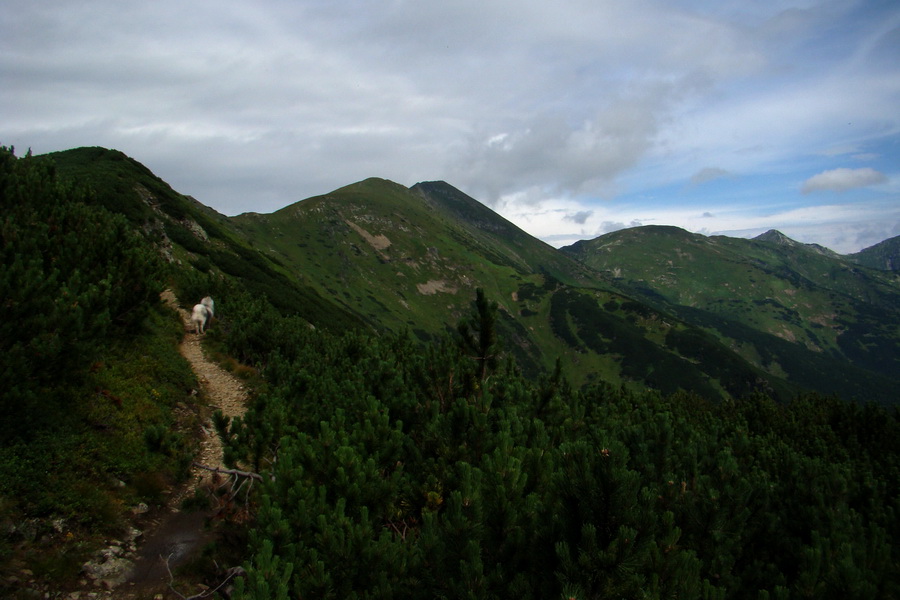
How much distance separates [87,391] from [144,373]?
3.33 meters

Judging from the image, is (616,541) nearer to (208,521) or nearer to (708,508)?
(708,508)

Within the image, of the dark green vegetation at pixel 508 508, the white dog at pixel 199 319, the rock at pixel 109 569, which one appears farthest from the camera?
the white dog at pixel 199 319

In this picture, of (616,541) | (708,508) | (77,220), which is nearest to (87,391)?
(77,220)

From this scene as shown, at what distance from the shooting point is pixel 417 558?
4.87 metres

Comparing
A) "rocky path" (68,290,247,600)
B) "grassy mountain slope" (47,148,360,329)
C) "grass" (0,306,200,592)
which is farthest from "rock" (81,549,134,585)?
"grassy mountain slope" (47,148,360,329)

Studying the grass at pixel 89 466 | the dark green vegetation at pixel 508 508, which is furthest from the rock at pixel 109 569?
the dark green vegetation at pixel 508 508

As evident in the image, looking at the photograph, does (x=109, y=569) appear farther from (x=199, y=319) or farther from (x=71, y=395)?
(x=199, y=319)

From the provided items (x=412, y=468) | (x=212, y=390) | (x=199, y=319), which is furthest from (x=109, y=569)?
(x=199, y=319)

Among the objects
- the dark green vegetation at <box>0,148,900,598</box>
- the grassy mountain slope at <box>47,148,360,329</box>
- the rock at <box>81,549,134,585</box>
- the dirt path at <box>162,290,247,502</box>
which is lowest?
the rock at <box>81,549,134,585</box>

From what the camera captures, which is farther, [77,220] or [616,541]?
[77,220]

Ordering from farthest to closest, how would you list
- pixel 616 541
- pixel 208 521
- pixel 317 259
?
1. pixel 317 259
2. pixel 208 521
3. pixel 616 541

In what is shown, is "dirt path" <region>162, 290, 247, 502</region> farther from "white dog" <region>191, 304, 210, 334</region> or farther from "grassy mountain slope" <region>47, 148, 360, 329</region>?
"grassy mountain slope" <region>47, 148, 360, 329</region>

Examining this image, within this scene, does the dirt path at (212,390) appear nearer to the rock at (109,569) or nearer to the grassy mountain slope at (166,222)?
the rock at (109,569)

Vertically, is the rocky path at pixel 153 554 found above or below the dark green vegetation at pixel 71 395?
below
